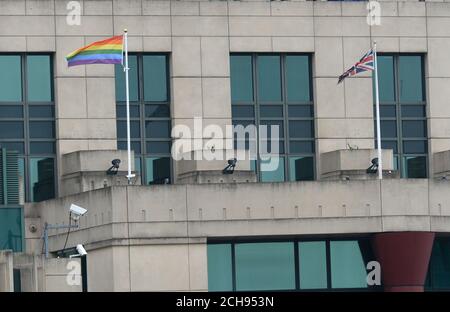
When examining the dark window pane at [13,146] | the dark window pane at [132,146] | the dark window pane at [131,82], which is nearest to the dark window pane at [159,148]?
the dark window pane at [132,146]

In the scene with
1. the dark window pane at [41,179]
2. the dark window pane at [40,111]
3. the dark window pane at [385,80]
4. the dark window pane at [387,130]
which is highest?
the dark window pane at [385,80]

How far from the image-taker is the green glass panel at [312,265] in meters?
45.7

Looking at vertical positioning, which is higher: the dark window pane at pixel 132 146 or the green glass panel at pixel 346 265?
the dark window pane at pixel 132 146

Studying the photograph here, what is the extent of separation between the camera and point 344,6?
50.0m

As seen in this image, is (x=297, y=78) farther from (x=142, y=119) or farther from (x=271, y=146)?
(x=142, y=119)

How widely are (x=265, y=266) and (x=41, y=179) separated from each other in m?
9.71

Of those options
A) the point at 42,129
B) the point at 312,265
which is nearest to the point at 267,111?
the point at 312,265

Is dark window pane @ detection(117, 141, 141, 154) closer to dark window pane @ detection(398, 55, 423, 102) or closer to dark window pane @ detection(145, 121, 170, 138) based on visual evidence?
dark window pane @ detection(145, 121, 170, 138)

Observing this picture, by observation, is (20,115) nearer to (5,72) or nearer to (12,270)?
(5,72)

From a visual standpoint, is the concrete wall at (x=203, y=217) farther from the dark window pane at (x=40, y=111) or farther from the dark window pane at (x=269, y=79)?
the dark window pane at (x=269, y=79)

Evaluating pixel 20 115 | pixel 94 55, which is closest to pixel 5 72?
pixel 20 115

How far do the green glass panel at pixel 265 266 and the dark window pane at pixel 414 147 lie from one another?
8.11 meters

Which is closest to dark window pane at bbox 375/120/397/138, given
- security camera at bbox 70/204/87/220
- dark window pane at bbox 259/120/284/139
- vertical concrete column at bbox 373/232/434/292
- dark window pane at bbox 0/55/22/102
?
dark window pane at bbox 259/120/284/139

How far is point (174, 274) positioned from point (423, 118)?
48.0 ft
